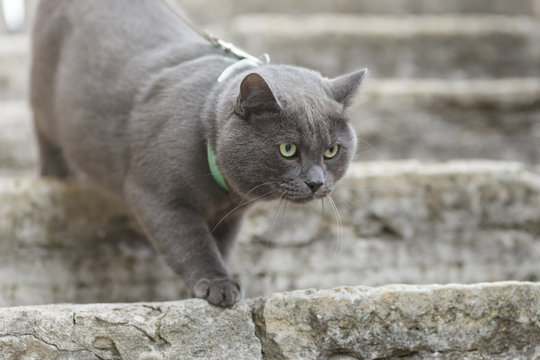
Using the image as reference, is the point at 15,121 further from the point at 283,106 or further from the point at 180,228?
the point at 283,106

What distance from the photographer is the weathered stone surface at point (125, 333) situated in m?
1.39

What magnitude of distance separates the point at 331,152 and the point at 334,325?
0.47 m

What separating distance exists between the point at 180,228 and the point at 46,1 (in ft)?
3.90

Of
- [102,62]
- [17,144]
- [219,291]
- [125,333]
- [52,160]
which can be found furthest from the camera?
[17,144]

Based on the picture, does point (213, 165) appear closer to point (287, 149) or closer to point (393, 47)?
point (287, 149)

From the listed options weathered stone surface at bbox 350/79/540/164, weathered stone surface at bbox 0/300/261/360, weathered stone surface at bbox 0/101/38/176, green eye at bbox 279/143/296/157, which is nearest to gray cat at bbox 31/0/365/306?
green eye at bbox 279/143/296/157

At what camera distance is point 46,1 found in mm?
2391

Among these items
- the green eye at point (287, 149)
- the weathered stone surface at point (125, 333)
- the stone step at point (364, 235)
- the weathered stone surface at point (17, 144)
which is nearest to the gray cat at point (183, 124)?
the green eye at point (287, 149)

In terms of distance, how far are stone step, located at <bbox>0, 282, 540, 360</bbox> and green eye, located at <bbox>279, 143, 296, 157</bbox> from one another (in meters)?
0.35

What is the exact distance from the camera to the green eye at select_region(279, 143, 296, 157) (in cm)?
161

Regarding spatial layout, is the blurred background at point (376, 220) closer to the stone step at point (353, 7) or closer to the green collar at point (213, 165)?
the green collar at point (213, 165)

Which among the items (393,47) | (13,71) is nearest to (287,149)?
(393,47)

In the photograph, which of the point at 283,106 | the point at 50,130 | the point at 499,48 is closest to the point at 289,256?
the point at 283,106

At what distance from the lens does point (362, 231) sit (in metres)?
2.38
